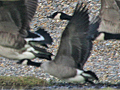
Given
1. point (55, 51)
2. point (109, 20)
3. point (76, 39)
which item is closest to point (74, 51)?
point (76, 39)

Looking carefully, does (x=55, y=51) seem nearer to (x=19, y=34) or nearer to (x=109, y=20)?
(x=109, y=20)

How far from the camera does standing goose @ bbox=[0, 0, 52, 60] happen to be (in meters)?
7.04

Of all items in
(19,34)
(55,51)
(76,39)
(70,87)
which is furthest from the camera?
(55,51)

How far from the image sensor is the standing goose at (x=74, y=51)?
669cm

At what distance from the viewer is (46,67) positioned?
707 centimetres

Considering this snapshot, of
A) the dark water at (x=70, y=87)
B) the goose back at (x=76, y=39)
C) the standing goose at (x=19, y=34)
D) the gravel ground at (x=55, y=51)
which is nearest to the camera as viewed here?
the goose back at (x=76, y=39)

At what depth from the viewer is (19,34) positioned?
7594 millimetres

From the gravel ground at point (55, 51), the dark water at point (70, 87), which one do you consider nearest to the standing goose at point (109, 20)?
the gravel ground at point (55, 51)

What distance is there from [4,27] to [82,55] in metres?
1.70

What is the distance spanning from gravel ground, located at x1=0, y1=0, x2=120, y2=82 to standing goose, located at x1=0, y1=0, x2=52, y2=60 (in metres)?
1.32

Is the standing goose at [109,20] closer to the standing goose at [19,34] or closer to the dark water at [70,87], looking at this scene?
the dark water at [70,87]

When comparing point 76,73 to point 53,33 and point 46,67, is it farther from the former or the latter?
point 53,33

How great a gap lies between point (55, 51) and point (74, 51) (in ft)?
9.65

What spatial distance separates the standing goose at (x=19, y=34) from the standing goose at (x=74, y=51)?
0.34 meters
